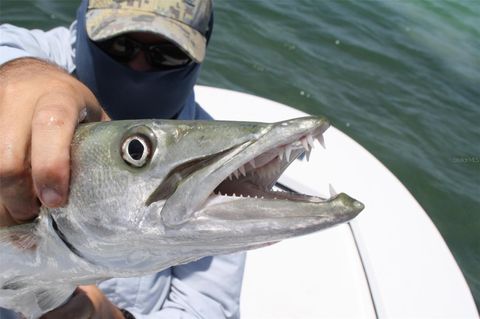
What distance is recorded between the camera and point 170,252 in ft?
4.91

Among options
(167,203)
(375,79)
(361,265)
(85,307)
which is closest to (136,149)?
(167,203)

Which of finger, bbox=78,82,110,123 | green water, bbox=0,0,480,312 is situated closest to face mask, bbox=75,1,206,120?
finger, bbox=78,82,110,123

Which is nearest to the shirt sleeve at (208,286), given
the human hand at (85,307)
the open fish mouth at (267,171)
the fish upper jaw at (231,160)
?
the human hand at (85,307)

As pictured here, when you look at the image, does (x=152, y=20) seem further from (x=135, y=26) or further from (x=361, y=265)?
(x=361, y=265)

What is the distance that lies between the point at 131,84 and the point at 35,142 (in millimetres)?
1590

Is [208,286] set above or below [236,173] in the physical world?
below

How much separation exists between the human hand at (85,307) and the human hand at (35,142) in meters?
0.44

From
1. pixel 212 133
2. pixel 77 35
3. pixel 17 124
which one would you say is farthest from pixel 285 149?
pixel 77 35

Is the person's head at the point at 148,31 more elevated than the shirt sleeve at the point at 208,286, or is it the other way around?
the person's head at the point at 148,31

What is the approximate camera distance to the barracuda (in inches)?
54.4

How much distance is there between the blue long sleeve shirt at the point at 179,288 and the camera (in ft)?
8.44

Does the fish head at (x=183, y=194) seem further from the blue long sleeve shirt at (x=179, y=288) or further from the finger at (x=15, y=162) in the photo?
the blue long sleeve shirt at (x=179, y=288)

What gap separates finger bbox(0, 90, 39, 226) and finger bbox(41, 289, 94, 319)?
47 centimetres

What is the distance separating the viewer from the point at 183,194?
1423 mm
